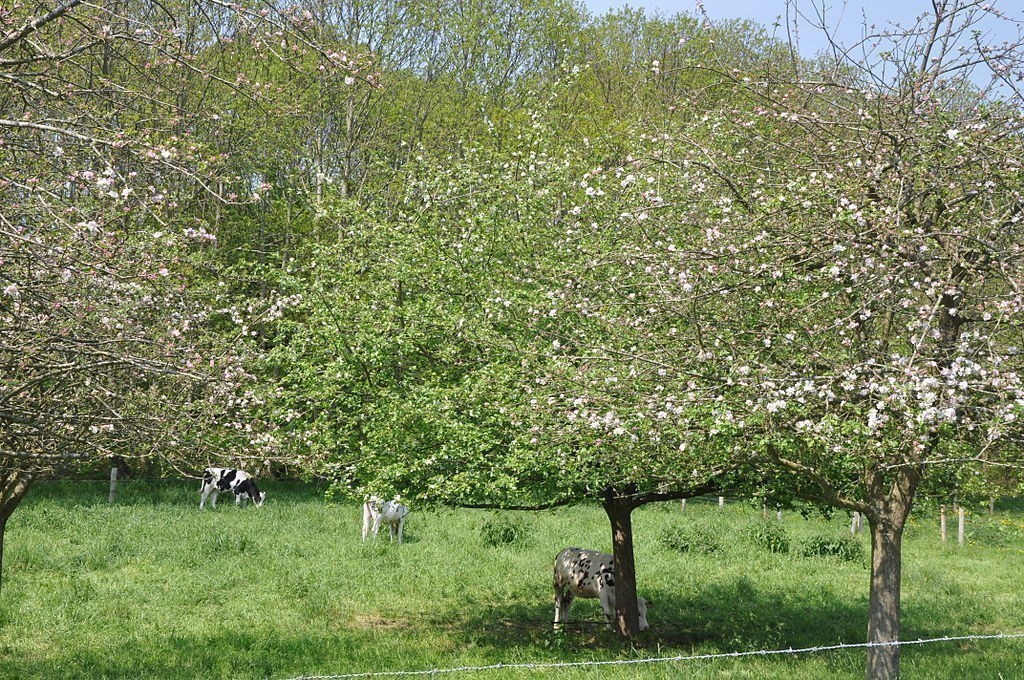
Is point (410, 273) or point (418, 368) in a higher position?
point (410, 273)

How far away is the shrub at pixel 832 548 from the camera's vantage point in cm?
2588

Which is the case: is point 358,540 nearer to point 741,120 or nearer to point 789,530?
point 789,530

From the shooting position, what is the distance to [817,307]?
459 inches

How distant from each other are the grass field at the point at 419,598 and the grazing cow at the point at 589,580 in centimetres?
51

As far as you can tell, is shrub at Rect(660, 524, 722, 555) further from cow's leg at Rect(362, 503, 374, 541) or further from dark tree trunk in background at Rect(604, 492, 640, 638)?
dark tree trunk in background at Rect(604, 492, 640, 638)

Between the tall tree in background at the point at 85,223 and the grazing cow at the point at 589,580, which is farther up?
the tall tree in background at the point at 85,223

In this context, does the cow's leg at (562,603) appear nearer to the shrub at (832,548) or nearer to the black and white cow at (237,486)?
the shrub at (832,548)

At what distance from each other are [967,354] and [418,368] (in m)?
8.92

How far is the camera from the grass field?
15117 millimetres

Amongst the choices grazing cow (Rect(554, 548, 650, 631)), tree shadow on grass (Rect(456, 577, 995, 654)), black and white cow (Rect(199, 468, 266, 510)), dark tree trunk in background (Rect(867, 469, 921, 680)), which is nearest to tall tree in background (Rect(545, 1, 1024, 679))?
dark tree trunk in background (Rect(867, 469, 921, 680))

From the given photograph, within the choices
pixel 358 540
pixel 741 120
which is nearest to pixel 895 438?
pixel 741 120

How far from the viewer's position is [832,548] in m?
26.6

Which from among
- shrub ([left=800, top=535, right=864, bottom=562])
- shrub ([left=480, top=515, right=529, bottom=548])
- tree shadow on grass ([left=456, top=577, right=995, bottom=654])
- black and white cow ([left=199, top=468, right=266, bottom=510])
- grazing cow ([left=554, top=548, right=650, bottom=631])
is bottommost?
tree shadow on grass ([left=456, top=577, right=995, bottom=654])

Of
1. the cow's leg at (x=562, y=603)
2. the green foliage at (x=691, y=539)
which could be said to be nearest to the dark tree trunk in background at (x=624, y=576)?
the cow's leg at (x=562, y=603)
